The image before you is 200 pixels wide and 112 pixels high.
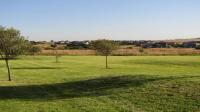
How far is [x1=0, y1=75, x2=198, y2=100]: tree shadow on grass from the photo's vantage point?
2559cm

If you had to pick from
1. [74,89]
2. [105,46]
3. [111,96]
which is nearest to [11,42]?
[74,89]

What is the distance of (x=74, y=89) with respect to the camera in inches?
1105

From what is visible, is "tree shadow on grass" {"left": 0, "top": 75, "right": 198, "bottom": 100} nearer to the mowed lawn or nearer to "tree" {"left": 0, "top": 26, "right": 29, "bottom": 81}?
the mowed lawn

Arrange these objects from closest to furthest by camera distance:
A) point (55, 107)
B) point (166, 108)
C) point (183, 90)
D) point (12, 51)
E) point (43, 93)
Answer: point (166, 108) → point (55, 107) → point (183, 90) → point (43, 93) → point (12, 51)

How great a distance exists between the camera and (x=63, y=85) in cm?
3092

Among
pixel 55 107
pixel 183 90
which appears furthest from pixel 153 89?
pixel 55 107

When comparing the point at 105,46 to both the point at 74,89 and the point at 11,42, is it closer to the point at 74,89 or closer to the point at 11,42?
the point at 11,42

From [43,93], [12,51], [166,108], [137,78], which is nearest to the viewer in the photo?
[166,108]

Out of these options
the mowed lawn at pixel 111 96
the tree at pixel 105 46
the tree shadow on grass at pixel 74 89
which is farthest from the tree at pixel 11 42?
the tree at pixel 105 46

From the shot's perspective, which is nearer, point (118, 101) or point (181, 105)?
point (181, 105)

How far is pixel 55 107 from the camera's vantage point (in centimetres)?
2128

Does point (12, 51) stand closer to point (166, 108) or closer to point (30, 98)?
point (30, 98)

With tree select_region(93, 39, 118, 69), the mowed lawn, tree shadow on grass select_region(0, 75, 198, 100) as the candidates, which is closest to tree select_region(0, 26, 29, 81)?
tree shadow on grass select_region(0, 75, 198, 100)

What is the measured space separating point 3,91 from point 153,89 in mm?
11403
